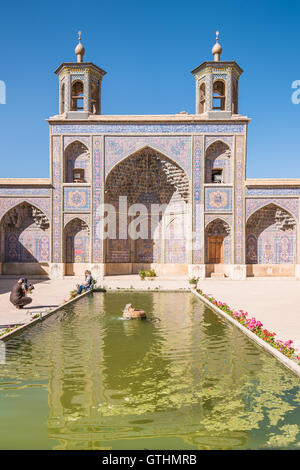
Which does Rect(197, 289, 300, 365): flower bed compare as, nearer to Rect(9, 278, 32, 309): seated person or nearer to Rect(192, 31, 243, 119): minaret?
Rect(9, 278, 32, 309): seated person

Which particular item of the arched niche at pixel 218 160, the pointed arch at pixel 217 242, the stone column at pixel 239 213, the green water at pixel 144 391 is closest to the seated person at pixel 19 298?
the green water at pixel 144 391

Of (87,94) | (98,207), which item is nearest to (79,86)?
(87,94)

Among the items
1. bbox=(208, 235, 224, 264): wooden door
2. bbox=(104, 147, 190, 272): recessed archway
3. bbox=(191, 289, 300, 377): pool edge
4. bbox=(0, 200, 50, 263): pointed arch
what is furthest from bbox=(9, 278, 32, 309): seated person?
bbox=(208, 235, 224, 264): wooden door

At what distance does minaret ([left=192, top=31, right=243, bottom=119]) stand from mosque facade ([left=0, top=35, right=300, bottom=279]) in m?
0.05

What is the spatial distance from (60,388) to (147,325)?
3.38 metres

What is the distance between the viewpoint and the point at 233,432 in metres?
3.04

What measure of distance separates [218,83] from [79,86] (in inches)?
289

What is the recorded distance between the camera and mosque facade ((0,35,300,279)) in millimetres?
18641

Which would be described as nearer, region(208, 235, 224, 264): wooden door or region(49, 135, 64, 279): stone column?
region(49, 135, 64, 279): stone column

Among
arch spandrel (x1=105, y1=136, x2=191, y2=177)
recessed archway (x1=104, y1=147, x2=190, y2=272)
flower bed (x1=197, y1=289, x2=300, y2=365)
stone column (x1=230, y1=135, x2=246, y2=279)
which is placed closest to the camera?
flower bed (x1=197, y1=289, x2=300, y2=365)

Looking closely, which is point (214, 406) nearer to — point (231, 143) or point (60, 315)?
point (60, 315)

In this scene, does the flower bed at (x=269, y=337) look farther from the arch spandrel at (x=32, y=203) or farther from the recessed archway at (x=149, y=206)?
the arch spandrel at (x=32, y=203)

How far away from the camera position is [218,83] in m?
19.7
